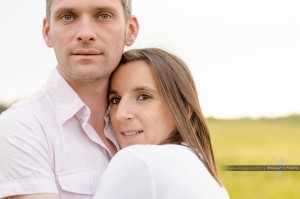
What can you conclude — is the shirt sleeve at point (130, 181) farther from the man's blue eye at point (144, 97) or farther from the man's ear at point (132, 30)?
the man's ear at point (132, 30)

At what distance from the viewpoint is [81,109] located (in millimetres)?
1757

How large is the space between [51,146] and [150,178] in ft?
1.38

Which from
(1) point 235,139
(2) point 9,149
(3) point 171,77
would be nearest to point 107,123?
(3) point 171,77

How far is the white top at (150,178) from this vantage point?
1.30 meters

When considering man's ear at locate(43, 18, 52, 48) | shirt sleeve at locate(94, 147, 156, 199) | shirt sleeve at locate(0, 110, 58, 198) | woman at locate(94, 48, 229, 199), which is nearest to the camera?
shirt sleeve at locate(94, 147, 156, 199)

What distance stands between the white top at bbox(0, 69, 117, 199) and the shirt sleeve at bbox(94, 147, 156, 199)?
29 centimetres

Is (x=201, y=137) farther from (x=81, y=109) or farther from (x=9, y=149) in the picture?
Result: (x=9, y=149)

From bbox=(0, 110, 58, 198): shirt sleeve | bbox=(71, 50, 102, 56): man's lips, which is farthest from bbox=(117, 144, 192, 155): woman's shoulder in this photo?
bbox=(71, 50, 102, 56): man's lips

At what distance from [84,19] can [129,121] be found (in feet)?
1.09

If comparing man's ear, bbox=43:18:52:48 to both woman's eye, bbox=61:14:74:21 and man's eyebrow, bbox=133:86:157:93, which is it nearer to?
woman's eye, bbox=61:14:74:21

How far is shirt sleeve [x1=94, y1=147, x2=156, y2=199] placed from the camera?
1297 millimetres

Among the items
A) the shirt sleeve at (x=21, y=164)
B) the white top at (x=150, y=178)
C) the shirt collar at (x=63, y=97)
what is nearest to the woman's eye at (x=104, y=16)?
the shirt collar at (x=63, y=97)

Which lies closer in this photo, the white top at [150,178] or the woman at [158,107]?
the white top at [150,178]

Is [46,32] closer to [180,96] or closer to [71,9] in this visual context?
[71,9]
